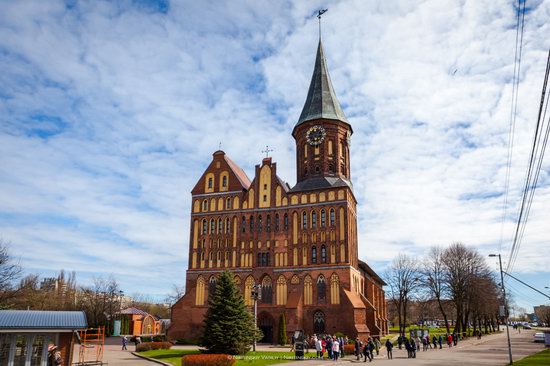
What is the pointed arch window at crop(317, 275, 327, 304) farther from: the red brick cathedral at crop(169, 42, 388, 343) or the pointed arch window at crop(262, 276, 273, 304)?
the pointed arch window at crop(262, 276, 273, 304)

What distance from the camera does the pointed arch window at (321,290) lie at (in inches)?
1879

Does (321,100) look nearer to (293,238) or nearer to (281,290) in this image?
(293,238)

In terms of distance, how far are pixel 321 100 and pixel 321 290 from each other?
24.2 metres

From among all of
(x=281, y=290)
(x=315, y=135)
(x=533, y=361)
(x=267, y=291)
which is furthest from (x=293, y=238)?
(x=533, y=361)

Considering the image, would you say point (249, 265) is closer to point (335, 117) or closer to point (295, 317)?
point (295, 317)

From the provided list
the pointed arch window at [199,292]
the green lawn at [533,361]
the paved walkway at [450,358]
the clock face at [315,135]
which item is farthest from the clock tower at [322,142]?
the green lawn at [533,361]

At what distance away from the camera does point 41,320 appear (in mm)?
23547

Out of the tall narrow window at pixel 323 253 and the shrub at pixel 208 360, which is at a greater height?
the tall narrow window at pixel 323 253

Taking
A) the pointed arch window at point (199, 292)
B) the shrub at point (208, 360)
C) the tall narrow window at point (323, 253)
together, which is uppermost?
the tall narrow window at point (323, 253)

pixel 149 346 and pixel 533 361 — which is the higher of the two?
pixel 533 361

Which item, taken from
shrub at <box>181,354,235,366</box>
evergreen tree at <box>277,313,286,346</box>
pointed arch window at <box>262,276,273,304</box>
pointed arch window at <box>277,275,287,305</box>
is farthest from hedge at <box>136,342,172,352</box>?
shrub at <box>181,354,235,366</box>

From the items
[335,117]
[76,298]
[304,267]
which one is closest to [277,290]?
[304,267]

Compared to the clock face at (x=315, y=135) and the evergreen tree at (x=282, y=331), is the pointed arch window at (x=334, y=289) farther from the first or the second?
the clock face at (x=315, y=135)

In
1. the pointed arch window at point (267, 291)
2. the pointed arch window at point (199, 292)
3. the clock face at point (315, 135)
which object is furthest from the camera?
the clock face at point (315, 135)
